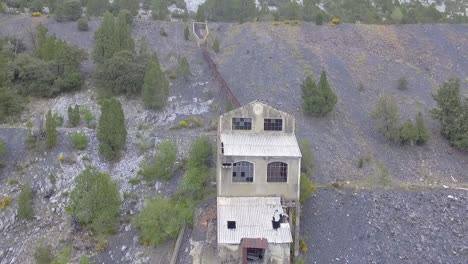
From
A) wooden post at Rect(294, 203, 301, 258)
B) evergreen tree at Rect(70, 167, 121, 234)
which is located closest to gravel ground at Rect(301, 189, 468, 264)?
wooden post at Rect(294, 203, 301, 258)

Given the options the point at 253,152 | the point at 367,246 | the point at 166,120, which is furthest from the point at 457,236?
the point at 166,120

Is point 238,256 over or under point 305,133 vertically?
under

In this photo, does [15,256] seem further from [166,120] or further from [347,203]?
[347,203]

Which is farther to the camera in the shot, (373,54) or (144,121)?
(373,54)

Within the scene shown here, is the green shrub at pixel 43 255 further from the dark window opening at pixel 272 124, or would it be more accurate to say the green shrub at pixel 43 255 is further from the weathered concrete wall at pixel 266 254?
the dark window opening at pixel 272 124

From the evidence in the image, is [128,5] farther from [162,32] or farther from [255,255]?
[255,255]

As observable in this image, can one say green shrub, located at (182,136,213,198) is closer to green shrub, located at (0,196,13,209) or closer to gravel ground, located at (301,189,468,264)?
gravel ground, located at (301,189,468,264)
